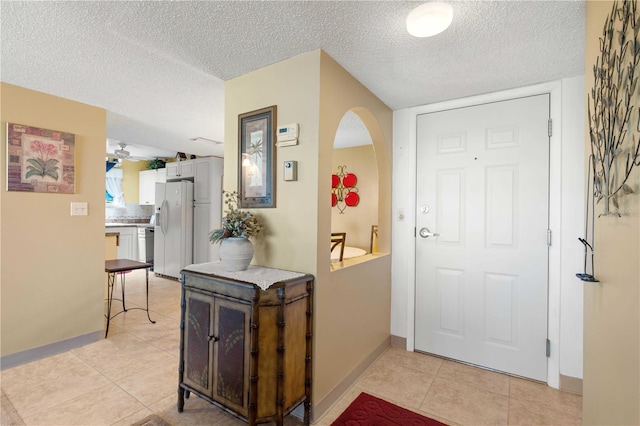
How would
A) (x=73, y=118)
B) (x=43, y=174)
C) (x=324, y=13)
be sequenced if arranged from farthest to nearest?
(x=73, y=118), (x=43, y=174), (x=324, y=13)

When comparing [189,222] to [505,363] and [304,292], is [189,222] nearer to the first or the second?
[304,292]

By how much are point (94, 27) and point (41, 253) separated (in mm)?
2002

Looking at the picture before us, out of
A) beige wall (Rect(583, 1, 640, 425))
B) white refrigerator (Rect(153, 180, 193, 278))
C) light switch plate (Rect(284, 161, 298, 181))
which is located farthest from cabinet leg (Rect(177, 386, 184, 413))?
white refrigerator (Rect(153, 180, 193, 278))

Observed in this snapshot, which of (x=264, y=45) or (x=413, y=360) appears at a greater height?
(x=264, y=45)

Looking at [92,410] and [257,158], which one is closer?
[92,410]

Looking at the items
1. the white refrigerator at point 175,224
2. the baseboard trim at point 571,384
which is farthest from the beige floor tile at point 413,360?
the white refrigerator at point 175,224

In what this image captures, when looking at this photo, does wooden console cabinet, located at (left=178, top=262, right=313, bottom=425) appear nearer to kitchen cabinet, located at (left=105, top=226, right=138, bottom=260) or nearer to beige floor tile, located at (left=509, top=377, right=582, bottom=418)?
beige floor tile, located at (left=509, top=377, right=582, bottom=418)

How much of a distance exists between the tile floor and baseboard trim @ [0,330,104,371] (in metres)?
0.08

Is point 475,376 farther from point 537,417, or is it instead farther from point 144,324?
point 144,324

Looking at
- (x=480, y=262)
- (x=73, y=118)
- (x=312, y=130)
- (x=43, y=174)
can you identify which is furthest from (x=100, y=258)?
(x=480, y=262)

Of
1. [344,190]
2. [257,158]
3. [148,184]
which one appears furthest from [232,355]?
[148,184]

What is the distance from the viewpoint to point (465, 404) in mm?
1947

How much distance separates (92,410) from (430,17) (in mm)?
2959

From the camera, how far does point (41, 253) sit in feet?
8.23
